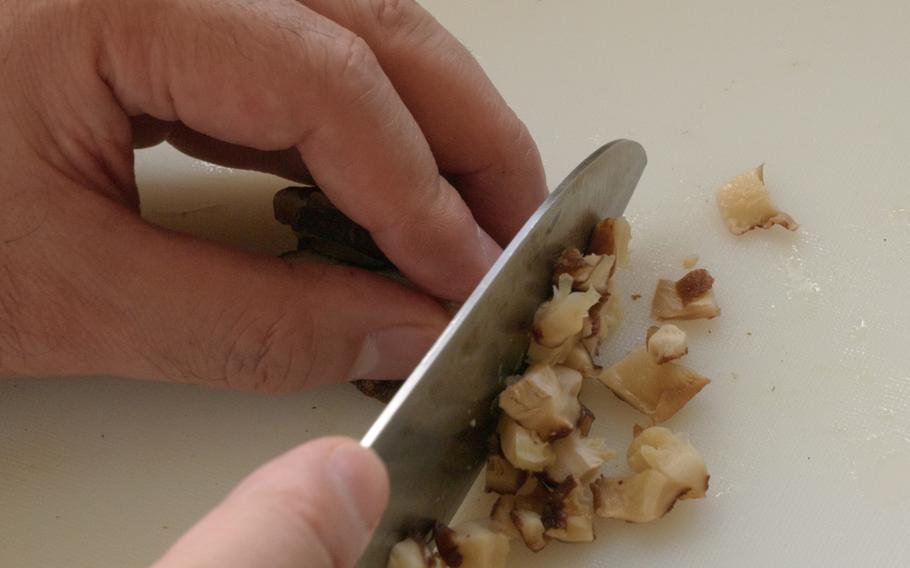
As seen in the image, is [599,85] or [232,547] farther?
[599,85]

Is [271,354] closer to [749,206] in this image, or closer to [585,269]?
[585,269]

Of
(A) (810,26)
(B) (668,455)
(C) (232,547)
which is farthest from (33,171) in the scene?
(A) (810,26)

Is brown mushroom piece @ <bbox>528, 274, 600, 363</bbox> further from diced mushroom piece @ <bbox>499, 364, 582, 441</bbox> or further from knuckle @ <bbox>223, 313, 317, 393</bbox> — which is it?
knuckle @ <bbox>223, 313, 317, 393</bbox>

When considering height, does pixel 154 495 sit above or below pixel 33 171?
below

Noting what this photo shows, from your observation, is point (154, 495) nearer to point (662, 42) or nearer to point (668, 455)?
point (668, 455)

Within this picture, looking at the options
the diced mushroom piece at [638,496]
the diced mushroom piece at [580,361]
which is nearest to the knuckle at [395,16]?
the diced mushroom piece at [580,361]
